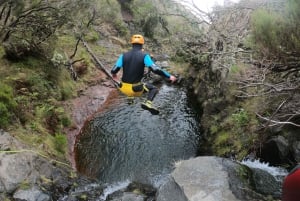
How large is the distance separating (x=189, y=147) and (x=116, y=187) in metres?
4.16

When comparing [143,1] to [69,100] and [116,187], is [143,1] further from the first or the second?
[116,187]

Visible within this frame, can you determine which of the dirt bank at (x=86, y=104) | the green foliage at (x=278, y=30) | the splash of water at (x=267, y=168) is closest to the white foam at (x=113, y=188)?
the dirt bank at (x=86, y=104)

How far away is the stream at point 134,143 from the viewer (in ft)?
39.7

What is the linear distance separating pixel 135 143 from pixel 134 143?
0.13 feet

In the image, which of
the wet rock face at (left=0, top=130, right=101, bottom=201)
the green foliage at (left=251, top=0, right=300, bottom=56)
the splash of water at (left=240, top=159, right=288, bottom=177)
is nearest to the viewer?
the green foliage at (left=251, top=0, right=300, bottom=56)

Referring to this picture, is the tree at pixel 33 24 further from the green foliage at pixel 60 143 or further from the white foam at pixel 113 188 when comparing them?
the white foam at pixel 113 188

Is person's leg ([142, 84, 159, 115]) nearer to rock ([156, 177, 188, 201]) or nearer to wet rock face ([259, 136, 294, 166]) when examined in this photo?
rock ([156, 177, 188, 201])

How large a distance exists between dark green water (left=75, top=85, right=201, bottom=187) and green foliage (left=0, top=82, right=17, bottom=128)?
115 inches

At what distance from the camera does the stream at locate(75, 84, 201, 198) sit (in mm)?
12094

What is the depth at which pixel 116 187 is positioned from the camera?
435 inches

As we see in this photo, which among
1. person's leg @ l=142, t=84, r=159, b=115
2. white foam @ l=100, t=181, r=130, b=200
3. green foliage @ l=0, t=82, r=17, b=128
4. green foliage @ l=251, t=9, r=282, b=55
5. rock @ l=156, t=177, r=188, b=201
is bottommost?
white foam @ l=100, t=181, r=130, b=200

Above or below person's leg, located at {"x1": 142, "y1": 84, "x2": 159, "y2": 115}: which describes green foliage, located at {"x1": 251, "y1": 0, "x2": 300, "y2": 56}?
above

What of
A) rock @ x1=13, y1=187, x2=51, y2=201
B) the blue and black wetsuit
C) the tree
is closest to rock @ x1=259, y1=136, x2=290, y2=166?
the blue and black wetsuit

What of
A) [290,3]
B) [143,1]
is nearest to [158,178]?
[290,3]
